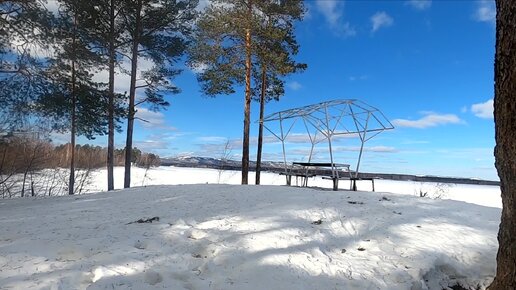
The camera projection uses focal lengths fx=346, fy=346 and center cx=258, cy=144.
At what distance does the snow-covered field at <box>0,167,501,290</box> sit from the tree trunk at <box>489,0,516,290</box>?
1.35 metres

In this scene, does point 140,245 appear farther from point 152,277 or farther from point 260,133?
point 260,133

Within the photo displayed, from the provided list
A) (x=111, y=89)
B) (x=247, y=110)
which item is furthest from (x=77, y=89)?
(x=247, y=110)

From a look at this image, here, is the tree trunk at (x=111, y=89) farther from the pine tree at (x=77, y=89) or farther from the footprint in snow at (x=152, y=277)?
the footprint in snow at (x=152, y=277)

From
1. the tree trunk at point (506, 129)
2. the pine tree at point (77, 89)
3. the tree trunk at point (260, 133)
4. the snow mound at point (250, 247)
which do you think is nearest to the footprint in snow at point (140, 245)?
the snow mound at point (250, 247)

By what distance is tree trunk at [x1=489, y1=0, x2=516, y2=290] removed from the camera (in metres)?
2.67

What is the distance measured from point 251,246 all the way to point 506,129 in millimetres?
3147

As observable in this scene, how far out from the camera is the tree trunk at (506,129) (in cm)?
267

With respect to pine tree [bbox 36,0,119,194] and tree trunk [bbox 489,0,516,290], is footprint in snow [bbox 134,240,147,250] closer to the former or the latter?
tree trunk [bbox 489,0,516,290]

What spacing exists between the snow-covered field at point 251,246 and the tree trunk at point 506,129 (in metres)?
1.35

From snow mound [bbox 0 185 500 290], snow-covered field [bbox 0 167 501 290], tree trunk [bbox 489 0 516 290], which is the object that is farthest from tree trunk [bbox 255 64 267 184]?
tree trunk [bbox 489 0 516 290]

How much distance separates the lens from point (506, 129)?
2740 millimetres

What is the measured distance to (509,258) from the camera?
9.39ft

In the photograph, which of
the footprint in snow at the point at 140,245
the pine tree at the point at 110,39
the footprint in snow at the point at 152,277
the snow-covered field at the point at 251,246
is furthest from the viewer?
the pine tree at the point at 110,39

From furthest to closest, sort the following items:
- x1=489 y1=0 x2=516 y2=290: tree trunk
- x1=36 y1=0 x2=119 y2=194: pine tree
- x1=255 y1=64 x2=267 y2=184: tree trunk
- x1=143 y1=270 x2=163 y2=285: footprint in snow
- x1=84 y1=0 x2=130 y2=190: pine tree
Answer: x1=255 y1=64 x2=267 y2=184: tree trunk < x1=84 y1=0 x2=130 y2=190: pine tree < x1=36 y1=0 x2=119 y2=194: pine tree < x1=143 y1=270 x2=163 y2=285: footprint in snow < x1=489 y1=0 x2=516 y2=290: tree trunk
